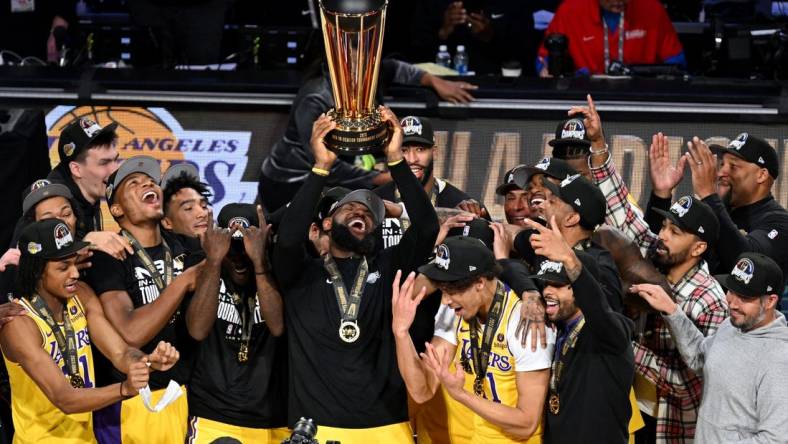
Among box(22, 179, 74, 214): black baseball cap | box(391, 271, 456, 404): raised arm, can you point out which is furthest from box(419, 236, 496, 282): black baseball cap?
box(22, 179, 74, 214): black baseball cap

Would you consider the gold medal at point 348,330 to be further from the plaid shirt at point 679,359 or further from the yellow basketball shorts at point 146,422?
the plaid shirt at point 679,359

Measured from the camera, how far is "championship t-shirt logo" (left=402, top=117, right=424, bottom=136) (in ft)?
27.3

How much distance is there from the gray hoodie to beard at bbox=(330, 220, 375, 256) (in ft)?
5.04

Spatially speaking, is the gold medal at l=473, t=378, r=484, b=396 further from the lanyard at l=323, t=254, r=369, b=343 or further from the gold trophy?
the gold trophy

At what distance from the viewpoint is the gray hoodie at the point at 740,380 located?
6.53 m

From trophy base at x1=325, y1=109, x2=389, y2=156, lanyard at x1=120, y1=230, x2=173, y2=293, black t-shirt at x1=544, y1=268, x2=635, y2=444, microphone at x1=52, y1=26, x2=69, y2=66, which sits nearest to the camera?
trophy base at x1=325, y1=109, x2=389, y2=156

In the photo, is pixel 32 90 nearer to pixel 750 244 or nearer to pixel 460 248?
pixel 460 248

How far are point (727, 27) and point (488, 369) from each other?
464 centimetres

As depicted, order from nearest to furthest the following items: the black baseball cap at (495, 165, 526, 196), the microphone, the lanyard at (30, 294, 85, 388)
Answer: the lanyard at (30, 294, 85, 388) → the black baseball cap at (495, 165, 526, 196) → the microphone

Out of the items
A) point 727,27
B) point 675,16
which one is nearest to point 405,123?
point 727,27

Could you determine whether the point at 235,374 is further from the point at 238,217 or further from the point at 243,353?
the point at 238,217

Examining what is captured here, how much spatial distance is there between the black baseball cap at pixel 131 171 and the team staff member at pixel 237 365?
58 cm

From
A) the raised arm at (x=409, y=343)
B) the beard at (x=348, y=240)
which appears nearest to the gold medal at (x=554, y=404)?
the raised arm at (x=409, y=343)

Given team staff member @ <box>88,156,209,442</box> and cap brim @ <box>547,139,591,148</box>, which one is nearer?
team staff member @ <box>88,156,209,442</box>
